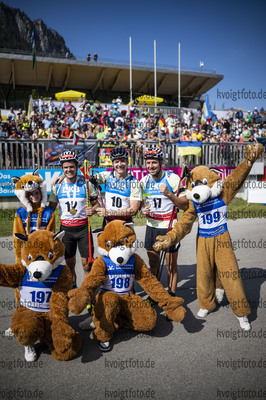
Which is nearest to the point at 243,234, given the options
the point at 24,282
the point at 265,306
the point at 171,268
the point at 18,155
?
the point at 265,306

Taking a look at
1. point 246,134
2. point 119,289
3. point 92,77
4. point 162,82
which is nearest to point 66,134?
point 119,289

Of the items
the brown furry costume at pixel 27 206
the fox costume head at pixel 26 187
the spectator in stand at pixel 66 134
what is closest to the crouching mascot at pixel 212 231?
the brown furry costume at pixel 27 206

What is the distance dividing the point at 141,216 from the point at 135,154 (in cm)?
283

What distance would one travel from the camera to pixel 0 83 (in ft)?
89.2

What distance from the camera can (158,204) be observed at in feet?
14.6

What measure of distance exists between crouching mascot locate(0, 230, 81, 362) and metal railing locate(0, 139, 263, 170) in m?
8.05

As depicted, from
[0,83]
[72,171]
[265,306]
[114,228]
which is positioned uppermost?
[0,83]

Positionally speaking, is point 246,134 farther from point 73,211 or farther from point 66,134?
point 73,211

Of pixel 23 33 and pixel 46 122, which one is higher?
pixel 23 33

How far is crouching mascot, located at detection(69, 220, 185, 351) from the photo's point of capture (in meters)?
3.37

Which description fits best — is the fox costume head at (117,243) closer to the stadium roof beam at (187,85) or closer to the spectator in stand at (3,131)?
the spectator in stand at (3,131)

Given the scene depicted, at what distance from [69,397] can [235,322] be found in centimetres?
233

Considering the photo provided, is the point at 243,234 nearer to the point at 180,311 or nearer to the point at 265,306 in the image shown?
the point at 265,306

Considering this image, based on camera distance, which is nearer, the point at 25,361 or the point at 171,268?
the point at 25,361
